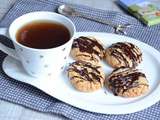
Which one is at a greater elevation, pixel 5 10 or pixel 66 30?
pixel 66 30

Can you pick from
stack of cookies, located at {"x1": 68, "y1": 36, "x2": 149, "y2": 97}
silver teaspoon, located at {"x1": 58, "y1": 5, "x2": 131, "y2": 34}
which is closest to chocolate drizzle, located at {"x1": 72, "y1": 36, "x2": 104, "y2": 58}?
stack of cookies, located at {"x1": 68, "y1": 36, "x2": 149, "y2": 97}

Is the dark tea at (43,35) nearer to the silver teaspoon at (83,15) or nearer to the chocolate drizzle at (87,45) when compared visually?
the chocolate drizzle at (87,45)

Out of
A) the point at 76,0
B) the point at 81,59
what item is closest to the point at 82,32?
the point at 81,59

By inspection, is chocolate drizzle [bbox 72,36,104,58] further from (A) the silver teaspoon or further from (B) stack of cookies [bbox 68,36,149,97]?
(A) the silver teaspoon

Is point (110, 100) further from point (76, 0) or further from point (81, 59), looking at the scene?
point (76, 0)

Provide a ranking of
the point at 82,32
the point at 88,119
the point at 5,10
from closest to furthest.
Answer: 1. the point at 88,119
2. the point at 82,32
3. the point at 5,10
